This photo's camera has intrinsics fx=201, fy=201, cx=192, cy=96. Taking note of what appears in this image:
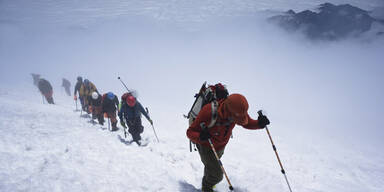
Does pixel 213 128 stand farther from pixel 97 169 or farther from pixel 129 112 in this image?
pixel 129 112

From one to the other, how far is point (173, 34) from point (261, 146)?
75769 millimetres

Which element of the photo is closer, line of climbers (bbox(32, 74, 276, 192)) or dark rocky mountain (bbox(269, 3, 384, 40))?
line of climbers (bbox(32, 74, 276, 192))

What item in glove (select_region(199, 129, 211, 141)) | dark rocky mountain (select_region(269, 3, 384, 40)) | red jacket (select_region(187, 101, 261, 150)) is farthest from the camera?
dark rocky mountain (select_region(269, 3, 384, 40))

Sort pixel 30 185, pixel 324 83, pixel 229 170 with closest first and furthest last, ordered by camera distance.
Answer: pixel 30 185 → pixel 229 170 → pixel 324 83

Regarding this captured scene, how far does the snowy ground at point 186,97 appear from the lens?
4849 millimetres

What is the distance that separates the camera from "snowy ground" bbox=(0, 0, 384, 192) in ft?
15.9

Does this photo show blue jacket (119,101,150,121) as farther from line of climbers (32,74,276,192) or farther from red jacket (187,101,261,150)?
red jacket (187,101,261,150)

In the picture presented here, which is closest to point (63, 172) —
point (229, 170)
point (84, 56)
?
point (229, 170)

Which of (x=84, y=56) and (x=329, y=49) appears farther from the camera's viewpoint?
(x=84, y=56)

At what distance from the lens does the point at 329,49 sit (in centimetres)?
7094

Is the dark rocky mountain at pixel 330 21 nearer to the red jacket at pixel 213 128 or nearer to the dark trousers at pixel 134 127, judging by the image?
the dark trousers at pixel 134 127

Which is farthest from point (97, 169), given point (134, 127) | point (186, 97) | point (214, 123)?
point (186, 97)

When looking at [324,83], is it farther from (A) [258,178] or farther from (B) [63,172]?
(B) [63,172]

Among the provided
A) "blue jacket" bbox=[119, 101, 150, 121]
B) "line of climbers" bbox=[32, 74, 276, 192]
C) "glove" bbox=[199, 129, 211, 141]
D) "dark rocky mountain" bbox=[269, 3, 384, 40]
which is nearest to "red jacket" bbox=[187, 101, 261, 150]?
"line of climbers" bbox=[32, 74, 276, 192]
